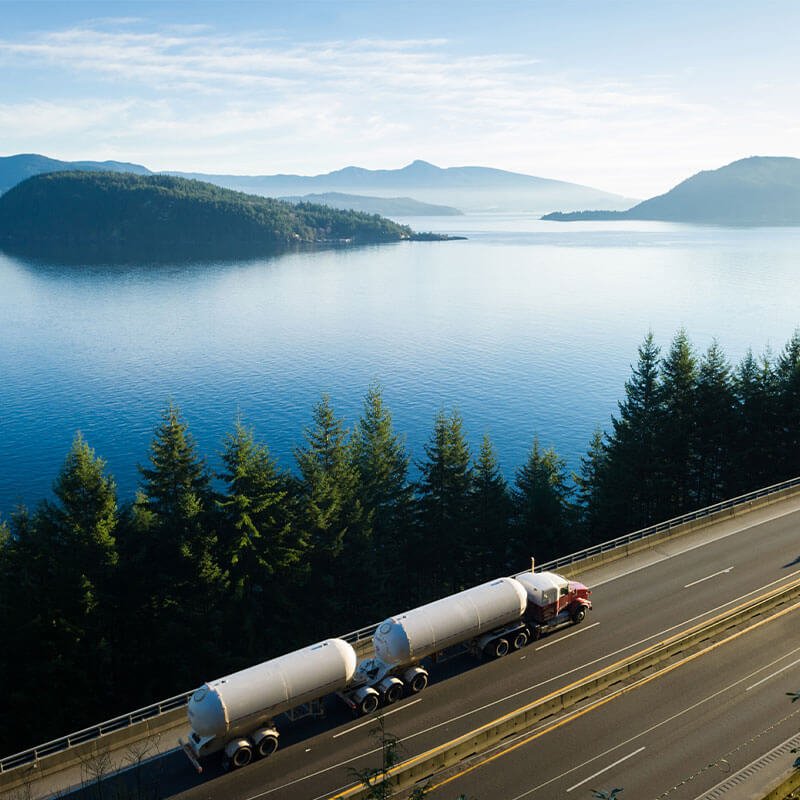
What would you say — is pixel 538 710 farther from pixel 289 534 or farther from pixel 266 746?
pixel 289 534

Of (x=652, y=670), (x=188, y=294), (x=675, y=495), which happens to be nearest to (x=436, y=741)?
(x=652, y=670)

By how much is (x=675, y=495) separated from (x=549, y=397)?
141 feet

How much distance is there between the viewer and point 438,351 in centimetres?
12181

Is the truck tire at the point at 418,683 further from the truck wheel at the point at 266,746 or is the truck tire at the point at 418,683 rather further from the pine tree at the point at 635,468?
the pine tree at the point at 635,468

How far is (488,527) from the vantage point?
48750 mm

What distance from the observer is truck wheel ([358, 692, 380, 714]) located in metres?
24.8

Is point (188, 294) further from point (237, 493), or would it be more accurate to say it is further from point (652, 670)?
point (652, 670)

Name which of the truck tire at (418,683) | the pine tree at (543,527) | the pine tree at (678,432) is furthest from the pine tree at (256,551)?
the pine tree at (678,432)

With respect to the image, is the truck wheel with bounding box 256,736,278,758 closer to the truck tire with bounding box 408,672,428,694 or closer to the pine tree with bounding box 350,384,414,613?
the truck tire with bounding box 408,672,428,694

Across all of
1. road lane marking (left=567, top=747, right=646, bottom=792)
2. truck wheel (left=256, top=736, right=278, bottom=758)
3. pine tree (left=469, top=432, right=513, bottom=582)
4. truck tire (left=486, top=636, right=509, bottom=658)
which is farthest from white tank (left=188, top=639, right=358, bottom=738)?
pine tree (left=469, top=432, right=513, bottom=582)

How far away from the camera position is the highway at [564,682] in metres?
22.0

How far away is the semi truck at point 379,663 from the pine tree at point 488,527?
16.9 m

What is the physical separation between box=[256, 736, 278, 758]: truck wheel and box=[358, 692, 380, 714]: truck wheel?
3308mm

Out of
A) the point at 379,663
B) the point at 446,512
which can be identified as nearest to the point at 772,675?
the point at 379,663
